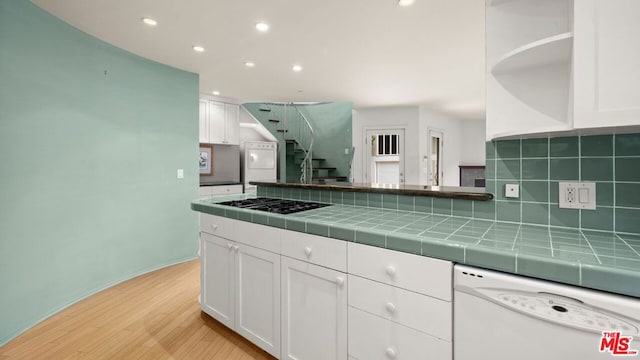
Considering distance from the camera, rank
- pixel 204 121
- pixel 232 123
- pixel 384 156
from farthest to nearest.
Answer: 1. pixel 384 156
2. pixel 232 123
3. pixel 204 121

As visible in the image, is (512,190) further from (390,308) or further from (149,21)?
(149,21)

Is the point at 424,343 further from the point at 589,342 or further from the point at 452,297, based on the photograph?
the point at 589,342

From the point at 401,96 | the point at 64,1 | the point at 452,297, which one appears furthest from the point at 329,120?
the point at 452,297

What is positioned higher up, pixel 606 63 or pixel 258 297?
pixel 606 63

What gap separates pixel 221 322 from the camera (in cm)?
207

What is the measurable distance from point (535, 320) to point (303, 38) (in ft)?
8.91

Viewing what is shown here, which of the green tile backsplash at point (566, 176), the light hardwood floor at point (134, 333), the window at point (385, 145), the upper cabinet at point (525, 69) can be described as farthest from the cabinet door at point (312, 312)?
the window at point (385, 145)

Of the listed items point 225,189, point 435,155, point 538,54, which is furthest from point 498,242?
point 435,155

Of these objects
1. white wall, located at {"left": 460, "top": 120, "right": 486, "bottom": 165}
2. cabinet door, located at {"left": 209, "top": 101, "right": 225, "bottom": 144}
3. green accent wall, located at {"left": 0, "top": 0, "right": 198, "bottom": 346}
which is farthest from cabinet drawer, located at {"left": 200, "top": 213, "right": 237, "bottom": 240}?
white wall, located at {"left": 460, "top": 120, "right": 486, "bottom": 165}

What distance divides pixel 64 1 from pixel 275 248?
93.3 inches

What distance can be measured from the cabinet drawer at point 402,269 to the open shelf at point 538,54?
955 mm

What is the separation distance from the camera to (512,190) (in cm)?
146

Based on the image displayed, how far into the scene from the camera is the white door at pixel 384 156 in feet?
21.1

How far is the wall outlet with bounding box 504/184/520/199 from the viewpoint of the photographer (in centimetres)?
145
